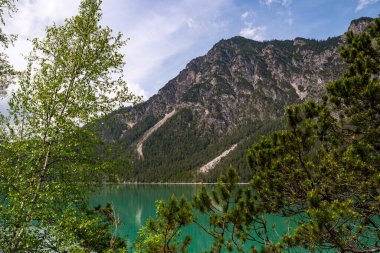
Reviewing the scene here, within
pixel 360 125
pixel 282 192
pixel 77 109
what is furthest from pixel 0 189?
pixel 360 125

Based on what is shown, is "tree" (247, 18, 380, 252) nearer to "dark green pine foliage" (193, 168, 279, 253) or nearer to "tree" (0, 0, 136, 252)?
"dark green pine foliage" (193, 168, 279, 253)

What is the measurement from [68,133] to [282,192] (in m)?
8.00

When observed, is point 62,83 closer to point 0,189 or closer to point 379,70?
point 0,189

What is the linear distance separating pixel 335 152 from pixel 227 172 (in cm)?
389

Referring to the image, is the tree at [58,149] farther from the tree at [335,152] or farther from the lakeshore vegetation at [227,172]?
the tree at [335,152]

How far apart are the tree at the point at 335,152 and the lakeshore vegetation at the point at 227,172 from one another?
0.03m

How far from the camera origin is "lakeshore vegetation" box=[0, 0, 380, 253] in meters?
8.50

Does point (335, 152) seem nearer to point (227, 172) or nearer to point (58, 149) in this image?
point (227, 172)

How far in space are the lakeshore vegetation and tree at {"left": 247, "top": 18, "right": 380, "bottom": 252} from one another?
0.11 ft

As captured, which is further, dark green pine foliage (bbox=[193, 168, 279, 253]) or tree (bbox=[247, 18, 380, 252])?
tree (bbox=[247, 18, 380, 252])

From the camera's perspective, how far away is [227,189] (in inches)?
349

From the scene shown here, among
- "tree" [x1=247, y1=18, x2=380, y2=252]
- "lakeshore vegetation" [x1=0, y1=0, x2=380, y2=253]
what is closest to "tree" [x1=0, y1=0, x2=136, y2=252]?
"lakeshore vegetation" [x1=0, y1=0, x2=380, y2=253]

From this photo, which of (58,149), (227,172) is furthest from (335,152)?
(58,149)

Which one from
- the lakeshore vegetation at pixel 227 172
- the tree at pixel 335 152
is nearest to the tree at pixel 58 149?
the lakeshore vegetation at pixel 227 172
